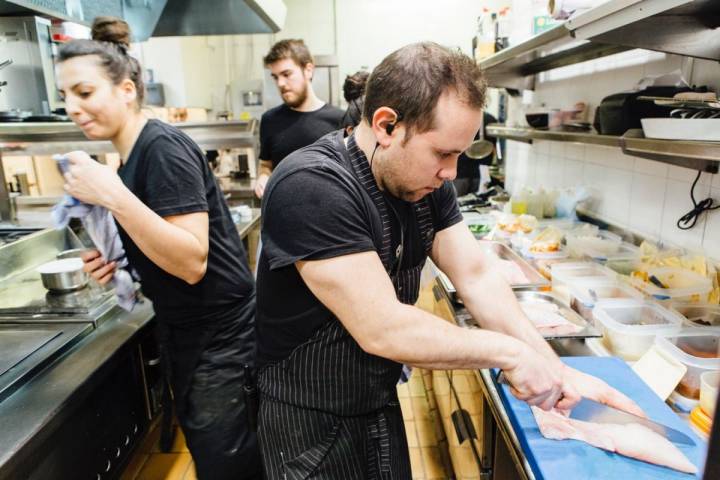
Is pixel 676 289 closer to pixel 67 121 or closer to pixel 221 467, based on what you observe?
pixel 221 467

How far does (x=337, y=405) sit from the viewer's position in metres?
1.14

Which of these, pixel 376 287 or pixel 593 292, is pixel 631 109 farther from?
pixel 376 287

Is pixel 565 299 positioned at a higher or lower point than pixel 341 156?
lower

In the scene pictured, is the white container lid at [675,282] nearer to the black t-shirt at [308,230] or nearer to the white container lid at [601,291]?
the white container lid at [601,291]

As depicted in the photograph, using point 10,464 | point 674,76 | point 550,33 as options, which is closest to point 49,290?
point 10,464

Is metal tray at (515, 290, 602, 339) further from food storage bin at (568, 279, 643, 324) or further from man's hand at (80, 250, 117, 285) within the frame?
man's hand at (80, 250, 117, 285)

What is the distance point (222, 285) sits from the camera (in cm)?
146

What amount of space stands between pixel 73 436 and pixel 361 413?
0.82 metres

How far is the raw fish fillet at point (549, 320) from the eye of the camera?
4.62 feet

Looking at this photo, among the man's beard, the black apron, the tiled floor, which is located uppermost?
the man's beard

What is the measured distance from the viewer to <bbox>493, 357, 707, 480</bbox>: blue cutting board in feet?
2.94

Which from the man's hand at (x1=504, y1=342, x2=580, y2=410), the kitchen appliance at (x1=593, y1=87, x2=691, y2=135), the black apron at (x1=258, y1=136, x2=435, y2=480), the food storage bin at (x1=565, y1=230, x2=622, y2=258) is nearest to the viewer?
the man's hand at (x1=504, y1=342, x2=580, y2=410)

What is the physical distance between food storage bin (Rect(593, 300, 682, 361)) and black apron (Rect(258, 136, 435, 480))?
632 mm

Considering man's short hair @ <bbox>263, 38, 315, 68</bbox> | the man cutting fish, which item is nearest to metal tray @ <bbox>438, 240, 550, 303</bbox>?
the man cutting fish
